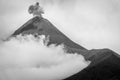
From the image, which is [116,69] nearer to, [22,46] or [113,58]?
[113,58]

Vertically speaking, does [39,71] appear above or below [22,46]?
below

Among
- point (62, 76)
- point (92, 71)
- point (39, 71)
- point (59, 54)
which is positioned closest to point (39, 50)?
point (59, 54)

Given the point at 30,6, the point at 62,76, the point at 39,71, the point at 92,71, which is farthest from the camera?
the point at 30,6

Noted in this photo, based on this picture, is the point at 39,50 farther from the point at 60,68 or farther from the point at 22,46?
the point at 60,68

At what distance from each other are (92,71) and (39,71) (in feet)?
99.0

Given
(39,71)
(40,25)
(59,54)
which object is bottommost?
(39,71)

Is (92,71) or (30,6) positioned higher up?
(30,6)

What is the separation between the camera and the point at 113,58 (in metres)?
111

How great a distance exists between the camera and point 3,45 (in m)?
156

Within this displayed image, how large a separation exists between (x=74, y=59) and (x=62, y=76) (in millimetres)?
14959

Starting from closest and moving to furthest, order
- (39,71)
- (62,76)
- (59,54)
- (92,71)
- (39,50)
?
(92,71) < (62,76) < (39,71) < (59,54) < (39,50)

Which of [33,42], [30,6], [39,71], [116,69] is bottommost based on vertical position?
[116,69]

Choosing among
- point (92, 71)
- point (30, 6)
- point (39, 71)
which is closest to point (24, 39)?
point (30, 6)

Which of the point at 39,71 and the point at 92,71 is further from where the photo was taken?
the point at 39,71
